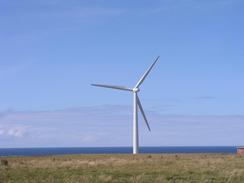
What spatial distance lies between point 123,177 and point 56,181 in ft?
16.0

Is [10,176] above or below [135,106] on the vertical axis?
below

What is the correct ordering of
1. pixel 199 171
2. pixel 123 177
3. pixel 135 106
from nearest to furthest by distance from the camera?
pixel 123 177 → pixel 199 171 → pixel 135 106

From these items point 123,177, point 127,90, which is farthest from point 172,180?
point 127,90

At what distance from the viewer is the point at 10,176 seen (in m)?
35.3

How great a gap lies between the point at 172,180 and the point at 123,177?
143 inches

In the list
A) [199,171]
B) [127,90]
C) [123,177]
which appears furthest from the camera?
[127,90]

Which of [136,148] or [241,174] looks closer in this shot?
[241,174]

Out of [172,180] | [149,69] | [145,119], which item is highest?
[149,69]

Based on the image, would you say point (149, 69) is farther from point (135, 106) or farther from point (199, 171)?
point (199, 171)

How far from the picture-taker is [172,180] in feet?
105

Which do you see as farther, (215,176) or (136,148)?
(136,148)

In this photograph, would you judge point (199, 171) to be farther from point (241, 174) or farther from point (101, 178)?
point (101, 178)

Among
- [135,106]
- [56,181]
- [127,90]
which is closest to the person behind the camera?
[56,181]

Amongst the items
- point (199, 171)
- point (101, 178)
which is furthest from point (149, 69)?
point (101, 178)
